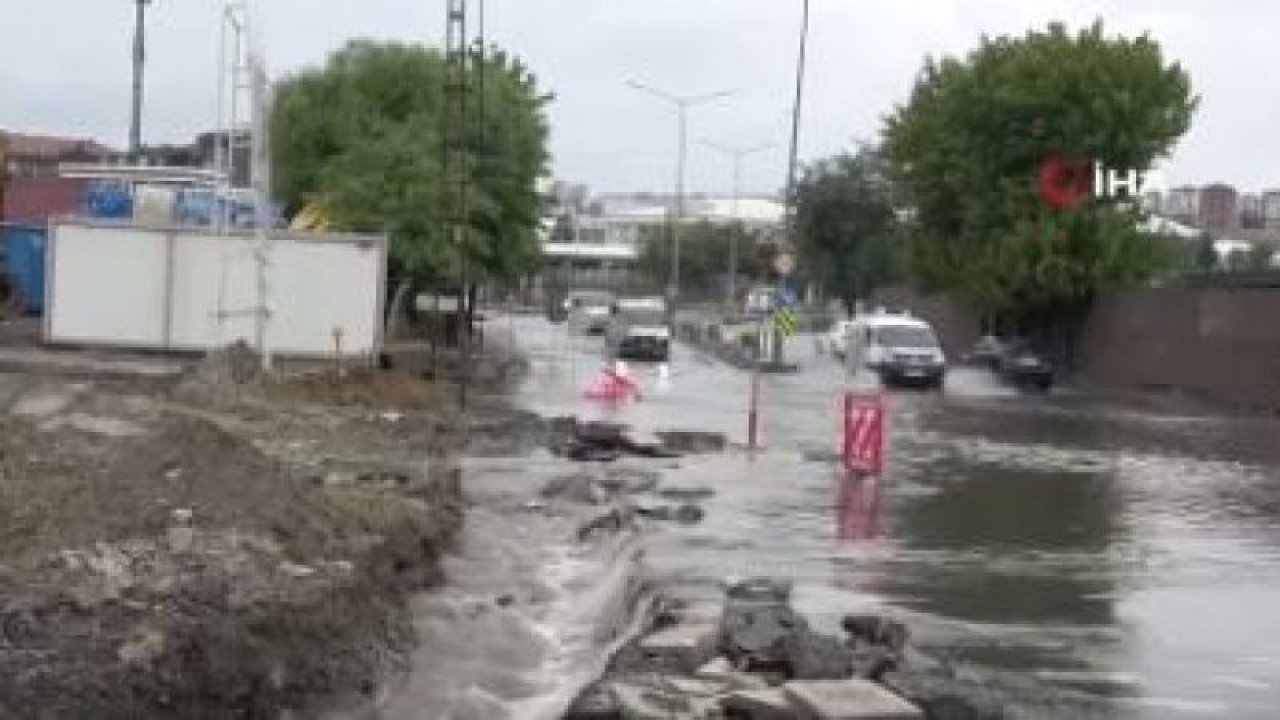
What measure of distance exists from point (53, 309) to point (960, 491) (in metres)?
20.8

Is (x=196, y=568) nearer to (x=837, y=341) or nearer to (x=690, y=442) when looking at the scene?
(x=690, y=442)

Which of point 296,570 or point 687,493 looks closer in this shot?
point 296,570

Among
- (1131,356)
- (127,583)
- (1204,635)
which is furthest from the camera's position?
(1131,356)

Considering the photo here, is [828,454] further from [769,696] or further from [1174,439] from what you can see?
[769,696]

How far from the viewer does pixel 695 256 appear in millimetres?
168625

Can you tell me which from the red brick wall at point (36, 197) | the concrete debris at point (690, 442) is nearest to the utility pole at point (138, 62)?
the red brick wall at point (36, 197)

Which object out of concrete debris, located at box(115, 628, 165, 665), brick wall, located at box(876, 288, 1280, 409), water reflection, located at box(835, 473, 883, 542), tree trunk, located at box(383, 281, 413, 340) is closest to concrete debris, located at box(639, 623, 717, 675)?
concrete debris, located at box(115, 628, 165, 665)

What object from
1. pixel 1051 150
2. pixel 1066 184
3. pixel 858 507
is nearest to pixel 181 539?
pixel 858 507

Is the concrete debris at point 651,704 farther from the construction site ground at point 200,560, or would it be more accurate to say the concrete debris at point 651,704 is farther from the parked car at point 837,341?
the parked car at point 837,341

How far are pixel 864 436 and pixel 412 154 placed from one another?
34.2 metres

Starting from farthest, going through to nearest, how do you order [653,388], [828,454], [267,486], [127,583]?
[653,388] < [828,454] < [267,486] < [127,583]

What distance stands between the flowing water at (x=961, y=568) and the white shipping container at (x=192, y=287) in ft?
28.4

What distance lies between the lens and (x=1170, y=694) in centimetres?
1242

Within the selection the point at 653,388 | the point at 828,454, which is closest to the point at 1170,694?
the point at 828,454
